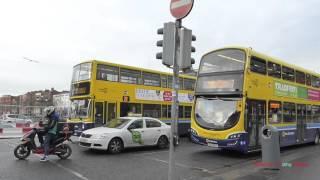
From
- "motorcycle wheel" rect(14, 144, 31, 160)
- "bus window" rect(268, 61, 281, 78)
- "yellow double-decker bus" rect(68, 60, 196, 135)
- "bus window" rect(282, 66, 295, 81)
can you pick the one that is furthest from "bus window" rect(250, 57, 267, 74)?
"motorcycle wheel" rect(14, 144, 31, 160)

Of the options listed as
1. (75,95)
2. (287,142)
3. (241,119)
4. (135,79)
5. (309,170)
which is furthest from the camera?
(135,79)

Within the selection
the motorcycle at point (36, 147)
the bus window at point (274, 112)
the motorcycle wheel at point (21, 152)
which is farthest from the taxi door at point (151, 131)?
the motorcycle wheel at point (21, 152)

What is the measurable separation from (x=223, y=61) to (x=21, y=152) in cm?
815

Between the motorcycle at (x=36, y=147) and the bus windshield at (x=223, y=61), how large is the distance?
6.19 metres

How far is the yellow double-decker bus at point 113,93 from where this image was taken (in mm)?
17141

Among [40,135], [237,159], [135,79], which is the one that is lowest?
[237,159]

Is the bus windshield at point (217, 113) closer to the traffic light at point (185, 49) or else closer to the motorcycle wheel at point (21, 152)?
the motorcycle wheel at point (21, 152)

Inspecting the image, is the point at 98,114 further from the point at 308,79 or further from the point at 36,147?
the point at 308,79

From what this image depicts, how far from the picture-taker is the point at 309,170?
10797 mm

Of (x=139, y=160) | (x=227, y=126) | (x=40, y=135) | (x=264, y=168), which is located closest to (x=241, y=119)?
(x=227, y=126)

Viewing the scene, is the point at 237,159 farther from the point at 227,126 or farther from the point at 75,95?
the point at 75,95

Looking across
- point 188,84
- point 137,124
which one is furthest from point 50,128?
point 188,84

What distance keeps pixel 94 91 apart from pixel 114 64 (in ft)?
6.62

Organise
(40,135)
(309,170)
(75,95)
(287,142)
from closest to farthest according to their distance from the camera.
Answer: (309,170)
(40,135)
(287,142)
(75,95)
